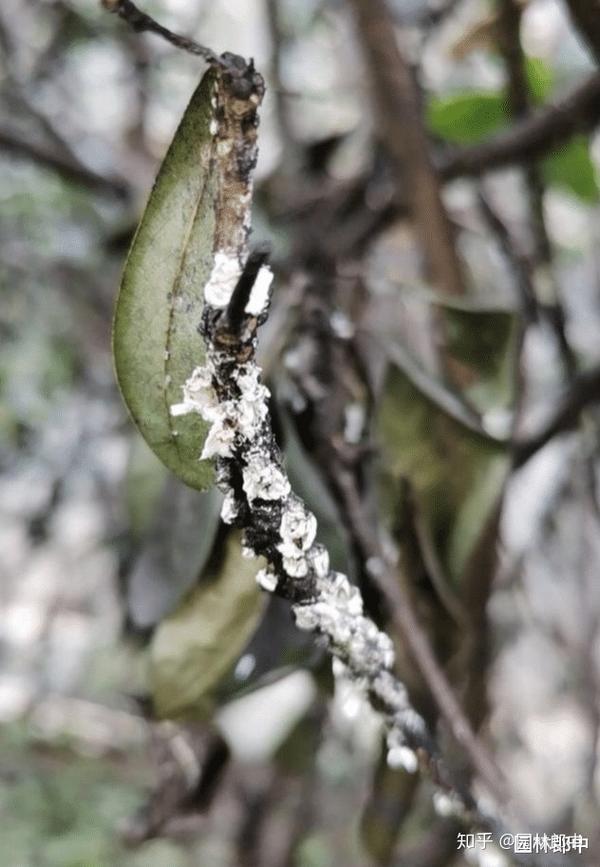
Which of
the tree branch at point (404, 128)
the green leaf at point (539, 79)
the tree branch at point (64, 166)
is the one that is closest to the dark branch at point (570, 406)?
the tree branch at point (404, 128)

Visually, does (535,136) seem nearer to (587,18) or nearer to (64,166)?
(587,18)

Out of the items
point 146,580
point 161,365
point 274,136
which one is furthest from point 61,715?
point 161,365

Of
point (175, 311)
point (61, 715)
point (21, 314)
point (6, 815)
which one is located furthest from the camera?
point (61, 715)

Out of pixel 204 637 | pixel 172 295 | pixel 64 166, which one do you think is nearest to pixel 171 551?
pixel 204 637

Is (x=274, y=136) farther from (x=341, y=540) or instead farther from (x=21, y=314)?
(x=341, y=540)

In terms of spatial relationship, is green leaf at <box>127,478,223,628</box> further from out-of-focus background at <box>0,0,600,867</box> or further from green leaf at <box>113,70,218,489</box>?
green leaf at <box>113,70,218,489</box>

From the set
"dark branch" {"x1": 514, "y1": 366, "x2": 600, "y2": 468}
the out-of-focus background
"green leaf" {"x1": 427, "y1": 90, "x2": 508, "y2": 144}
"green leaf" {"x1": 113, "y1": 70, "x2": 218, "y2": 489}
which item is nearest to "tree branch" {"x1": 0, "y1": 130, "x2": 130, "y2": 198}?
the out-of-focus background

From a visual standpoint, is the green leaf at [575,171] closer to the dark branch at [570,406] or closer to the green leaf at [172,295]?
the dark branch at [570,406]
